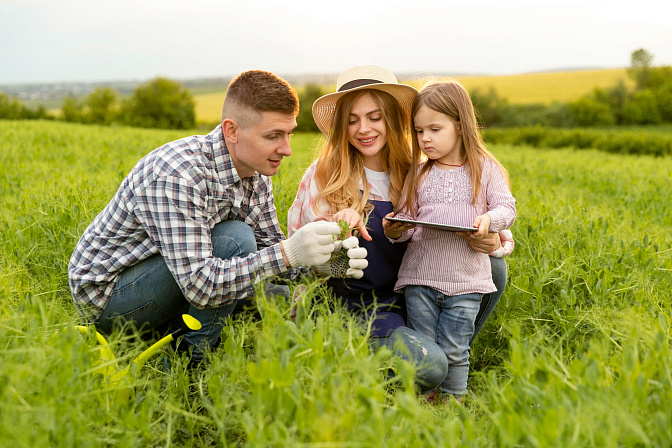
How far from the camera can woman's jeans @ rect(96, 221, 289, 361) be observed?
311 cm

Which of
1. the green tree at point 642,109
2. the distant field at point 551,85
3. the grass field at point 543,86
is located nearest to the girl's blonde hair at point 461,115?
the grass field at point 543,86

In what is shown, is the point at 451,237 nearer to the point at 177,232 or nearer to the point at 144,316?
the point at 177,232

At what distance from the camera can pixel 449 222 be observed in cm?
325

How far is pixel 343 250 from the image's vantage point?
9.82 ft

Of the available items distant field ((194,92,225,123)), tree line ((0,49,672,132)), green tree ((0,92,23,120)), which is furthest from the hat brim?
distant field ((194,92,225,123))

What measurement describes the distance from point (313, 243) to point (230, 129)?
97 cm

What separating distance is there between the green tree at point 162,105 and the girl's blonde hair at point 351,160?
51.5 m

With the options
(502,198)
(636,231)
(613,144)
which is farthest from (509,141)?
(502,198)

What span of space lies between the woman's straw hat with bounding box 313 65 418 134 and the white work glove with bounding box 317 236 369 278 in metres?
1.07

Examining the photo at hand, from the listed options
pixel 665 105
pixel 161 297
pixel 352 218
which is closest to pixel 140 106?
pixel 665 105

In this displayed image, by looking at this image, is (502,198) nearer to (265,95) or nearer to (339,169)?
(339,169)

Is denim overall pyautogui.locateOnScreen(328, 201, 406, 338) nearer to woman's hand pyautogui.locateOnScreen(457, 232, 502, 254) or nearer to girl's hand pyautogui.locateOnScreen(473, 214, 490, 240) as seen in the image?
woman's hand pyautogui.locateOnScreen(457, 232, 502, 254)

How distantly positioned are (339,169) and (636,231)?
3536mm

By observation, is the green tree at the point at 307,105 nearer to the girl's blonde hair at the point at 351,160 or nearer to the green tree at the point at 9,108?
the green tree at the point at 9,108
